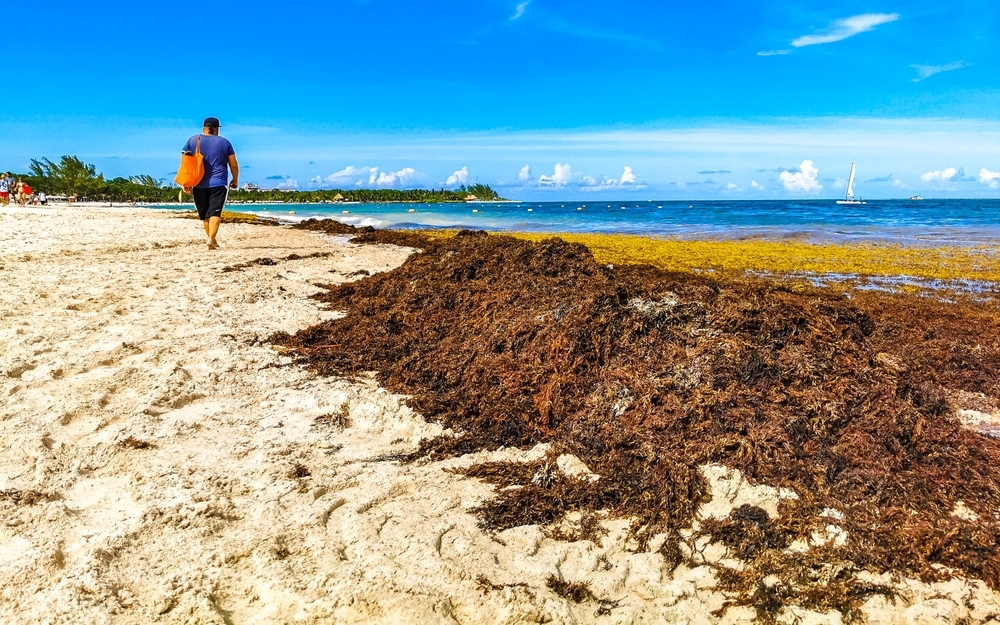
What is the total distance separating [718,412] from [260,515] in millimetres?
2366

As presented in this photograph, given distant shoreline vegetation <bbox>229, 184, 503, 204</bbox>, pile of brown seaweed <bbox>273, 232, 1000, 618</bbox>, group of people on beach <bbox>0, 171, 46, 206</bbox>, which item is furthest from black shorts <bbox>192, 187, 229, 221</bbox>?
distant shoreline vegetation <bbox>229, 184, 503, 204</bbox>

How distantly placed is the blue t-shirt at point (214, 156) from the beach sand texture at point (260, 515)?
5.17m

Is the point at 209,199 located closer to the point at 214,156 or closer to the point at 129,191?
the point at 214,156

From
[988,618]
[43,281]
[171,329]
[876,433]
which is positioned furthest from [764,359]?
[43,281]

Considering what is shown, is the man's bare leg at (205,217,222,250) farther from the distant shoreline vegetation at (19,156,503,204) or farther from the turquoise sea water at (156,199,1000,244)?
the distant shoreline vegetation at (19,156,503,204)

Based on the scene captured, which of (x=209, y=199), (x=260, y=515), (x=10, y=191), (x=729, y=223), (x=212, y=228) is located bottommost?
(x=260, y=515)

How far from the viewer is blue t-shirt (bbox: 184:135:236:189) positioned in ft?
30.2

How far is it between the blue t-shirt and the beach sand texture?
517 cm

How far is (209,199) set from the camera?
9766mm

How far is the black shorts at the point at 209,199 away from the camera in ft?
31.4

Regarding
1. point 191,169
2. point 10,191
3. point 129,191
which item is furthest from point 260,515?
point 129,191

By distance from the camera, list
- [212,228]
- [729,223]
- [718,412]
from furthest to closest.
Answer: [729,223], [212,228], [718,412]

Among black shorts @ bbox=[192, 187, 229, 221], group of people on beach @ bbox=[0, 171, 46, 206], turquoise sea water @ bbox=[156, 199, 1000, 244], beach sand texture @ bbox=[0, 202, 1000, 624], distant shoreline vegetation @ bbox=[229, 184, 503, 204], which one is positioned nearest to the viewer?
beach sand texture @ bbox=[0, 202, 1000, 624]

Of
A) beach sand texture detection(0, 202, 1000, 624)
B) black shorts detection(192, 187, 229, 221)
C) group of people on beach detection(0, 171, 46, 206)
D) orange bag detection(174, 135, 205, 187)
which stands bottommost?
beach sand texture detection(0, 202, 1000, 624)
